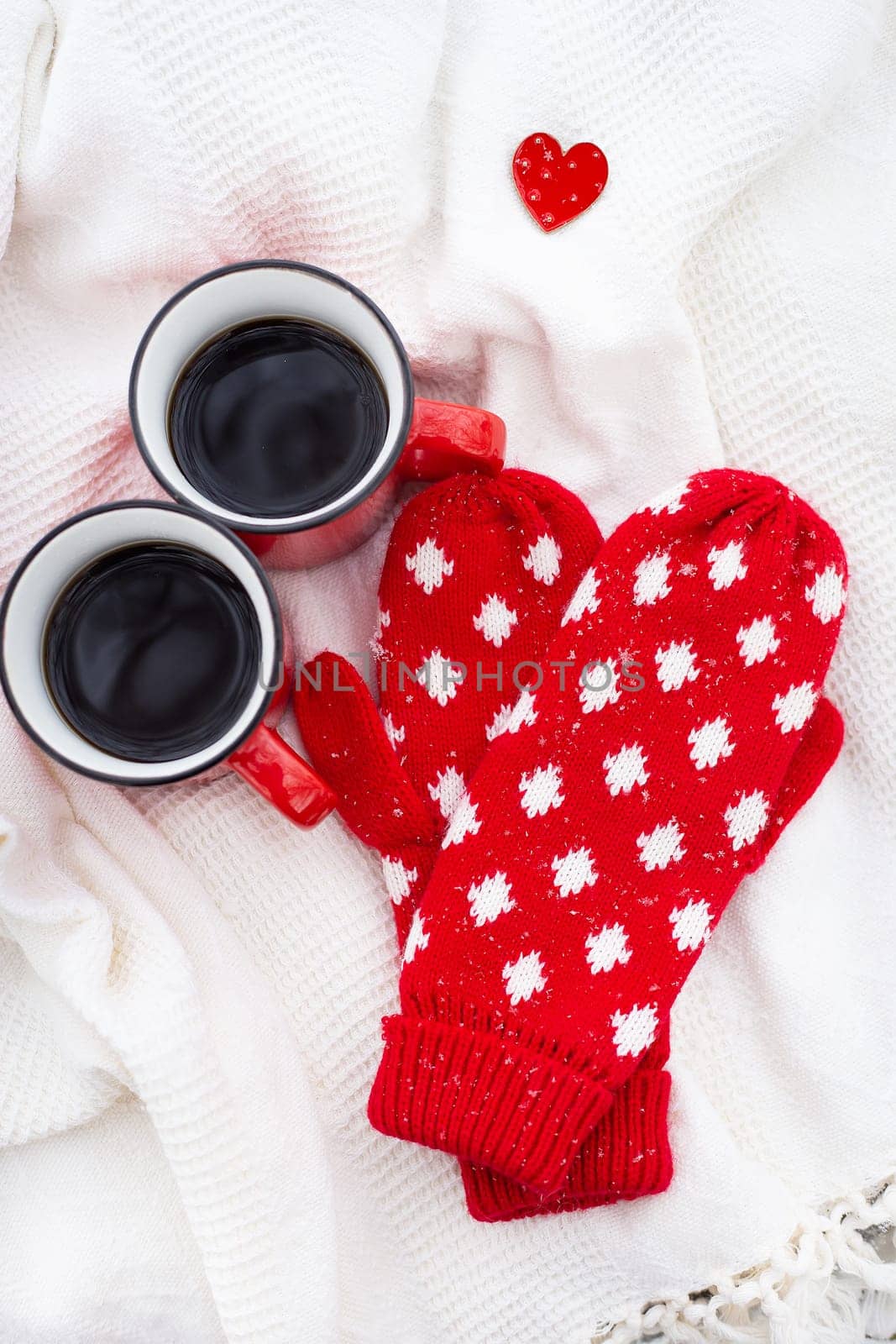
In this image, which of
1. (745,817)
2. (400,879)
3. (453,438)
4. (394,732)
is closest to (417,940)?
(400,879)

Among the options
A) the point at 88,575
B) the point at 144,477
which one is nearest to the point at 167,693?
the point at 88,575

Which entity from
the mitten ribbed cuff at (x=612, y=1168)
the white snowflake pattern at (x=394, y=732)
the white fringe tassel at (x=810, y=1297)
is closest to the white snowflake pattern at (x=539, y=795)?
the white snowflake pattern at (x=394, y=732)

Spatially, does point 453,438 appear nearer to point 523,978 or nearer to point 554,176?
point 554,176

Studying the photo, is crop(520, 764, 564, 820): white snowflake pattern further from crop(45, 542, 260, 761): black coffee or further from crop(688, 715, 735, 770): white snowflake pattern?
crop(45, 542, 260, 761): black coffee

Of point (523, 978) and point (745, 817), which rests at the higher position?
point (745, 817)

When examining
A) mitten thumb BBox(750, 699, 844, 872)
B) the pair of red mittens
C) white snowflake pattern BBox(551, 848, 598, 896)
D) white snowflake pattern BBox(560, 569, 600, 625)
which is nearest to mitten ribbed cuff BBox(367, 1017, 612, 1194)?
the pair of red mittens
